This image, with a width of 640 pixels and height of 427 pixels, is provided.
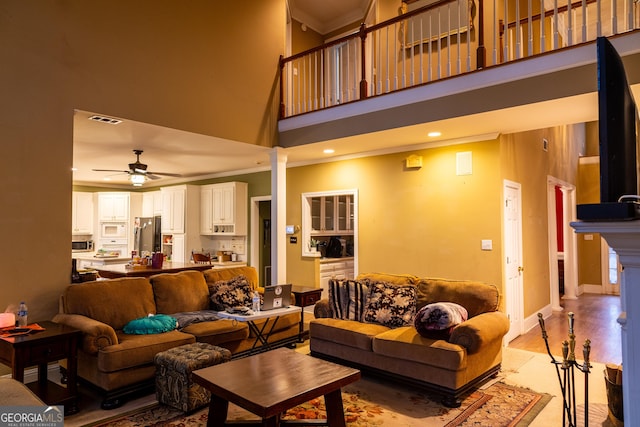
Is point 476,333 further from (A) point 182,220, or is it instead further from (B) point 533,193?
(A) point 182,220

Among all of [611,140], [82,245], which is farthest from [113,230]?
[611,140]

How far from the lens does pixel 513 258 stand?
5.16m

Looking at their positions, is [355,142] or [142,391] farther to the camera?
[355,142]

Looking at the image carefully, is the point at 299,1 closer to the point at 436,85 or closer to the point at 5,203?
the point at 436,85

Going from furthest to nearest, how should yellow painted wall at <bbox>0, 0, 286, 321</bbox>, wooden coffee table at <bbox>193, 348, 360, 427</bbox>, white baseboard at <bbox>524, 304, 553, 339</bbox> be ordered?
white baseboard at <bbox>524, 304, 553, 339</bbox> < yellow painted wall at <bbox>0, 0, 286, 321</bbox> < wooden coffee table at <bbox>193, 348, 360, 427</bbox>

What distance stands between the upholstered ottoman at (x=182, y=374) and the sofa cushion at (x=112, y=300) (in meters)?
0.86

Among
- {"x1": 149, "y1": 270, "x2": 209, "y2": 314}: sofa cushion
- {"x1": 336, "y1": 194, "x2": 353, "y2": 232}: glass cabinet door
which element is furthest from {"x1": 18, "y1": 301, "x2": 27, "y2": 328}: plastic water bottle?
{"x1": 336, "y1": 194, "x2": 353, "y2": 232}: glass cabinet door

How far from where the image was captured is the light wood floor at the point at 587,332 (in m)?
4.64

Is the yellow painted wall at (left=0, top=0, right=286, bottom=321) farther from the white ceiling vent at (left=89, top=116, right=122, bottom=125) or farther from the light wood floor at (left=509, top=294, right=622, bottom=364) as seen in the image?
the light wood floor at (left=509, top=294, right=622, bottom=364)

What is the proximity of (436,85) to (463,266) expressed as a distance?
2.26 metres

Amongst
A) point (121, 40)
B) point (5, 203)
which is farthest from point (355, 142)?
point (5, 203)

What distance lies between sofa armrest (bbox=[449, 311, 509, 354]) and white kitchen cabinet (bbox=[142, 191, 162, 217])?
7.50 meters

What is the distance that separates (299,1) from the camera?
7090mm

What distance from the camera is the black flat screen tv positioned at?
127 cm
